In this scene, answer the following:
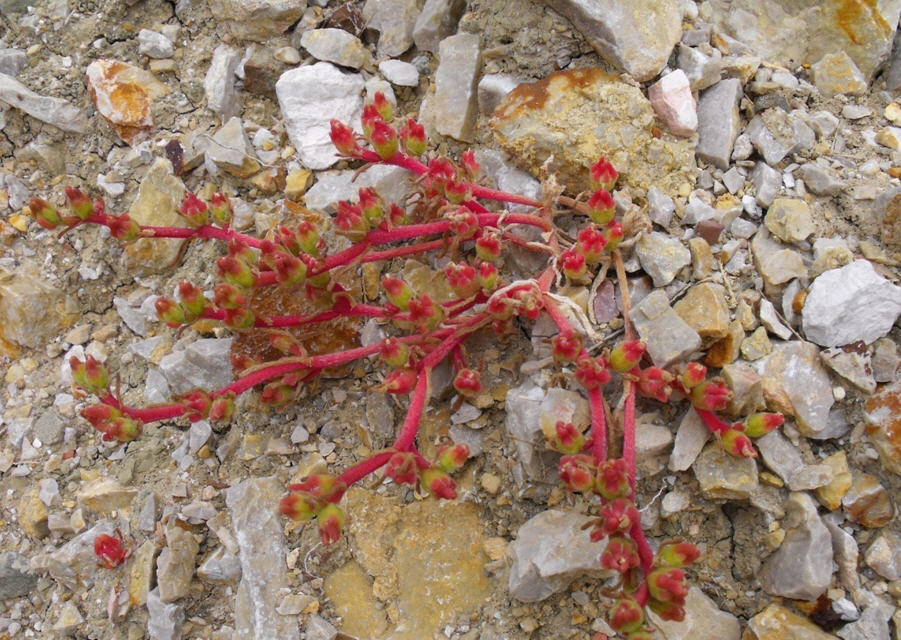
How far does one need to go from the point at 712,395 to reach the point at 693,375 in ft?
0.32

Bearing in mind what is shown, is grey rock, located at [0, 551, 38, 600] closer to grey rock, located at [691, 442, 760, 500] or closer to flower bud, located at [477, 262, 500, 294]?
flower bud, located at [477, 262, 500, 294]

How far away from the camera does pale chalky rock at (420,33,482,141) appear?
12.3 ft

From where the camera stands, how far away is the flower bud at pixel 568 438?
277 cm

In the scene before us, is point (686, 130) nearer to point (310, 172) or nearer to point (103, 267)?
point (310, 172)

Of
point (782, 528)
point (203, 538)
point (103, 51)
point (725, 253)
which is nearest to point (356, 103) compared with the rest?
point (103, 51)

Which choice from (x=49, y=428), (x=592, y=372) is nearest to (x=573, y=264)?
(x=592, y=372)

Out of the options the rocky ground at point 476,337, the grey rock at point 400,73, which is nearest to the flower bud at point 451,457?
the rocky ground at point 476,337

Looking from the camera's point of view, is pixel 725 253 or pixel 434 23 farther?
pixel 434 23

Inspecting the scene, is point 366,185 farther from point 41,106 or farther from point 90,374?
point 41,106

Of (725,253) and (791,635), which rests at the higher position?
(725,253)

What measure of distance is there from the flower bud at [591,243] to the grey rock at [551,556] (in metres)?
1.03

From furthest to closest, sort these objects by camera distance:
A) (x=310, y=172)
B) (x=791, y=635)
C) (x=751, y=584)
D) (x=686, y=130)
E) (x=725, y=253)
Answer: (x=310, y=172)
(x=686, y=130)
(x=725, y=253)
(x=751, y=584)
(x=791, y=635)

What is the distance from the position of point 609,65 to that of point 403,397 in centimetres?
177

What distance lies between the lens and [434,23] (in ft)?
13.2
